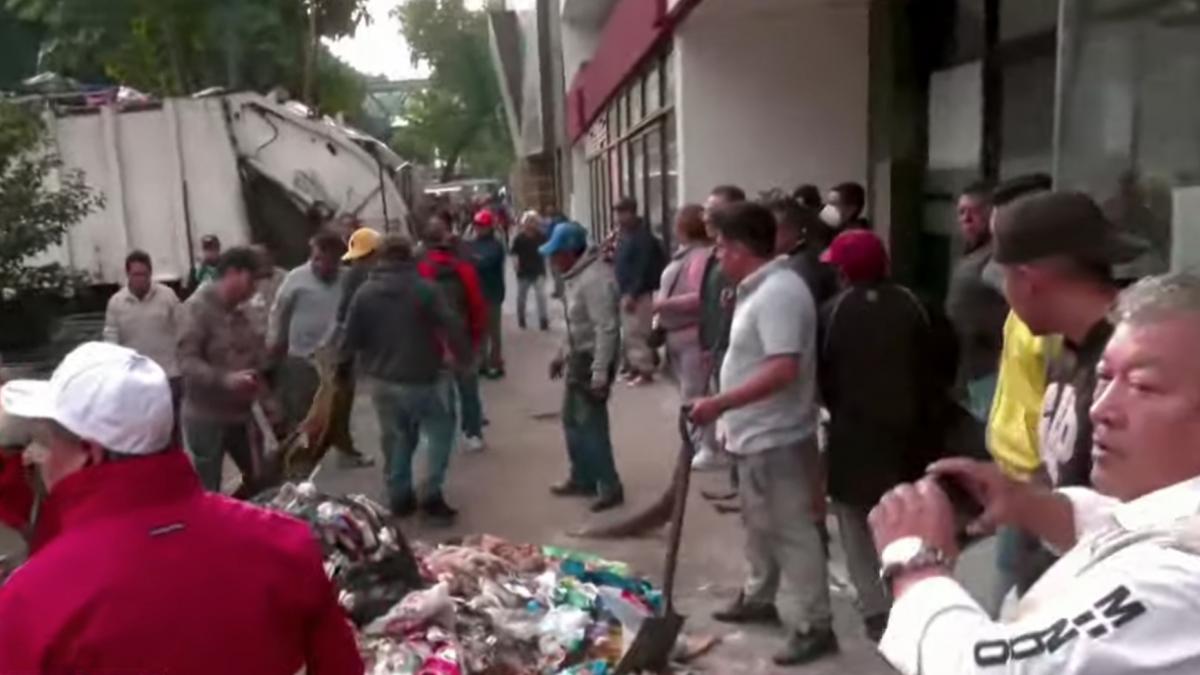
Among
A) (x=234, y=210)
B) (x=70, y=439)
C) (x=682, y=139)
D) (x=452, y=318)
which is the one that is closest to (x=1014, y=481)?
(x=70, y=439)

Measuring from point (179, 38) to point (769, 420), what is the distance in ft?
72.5

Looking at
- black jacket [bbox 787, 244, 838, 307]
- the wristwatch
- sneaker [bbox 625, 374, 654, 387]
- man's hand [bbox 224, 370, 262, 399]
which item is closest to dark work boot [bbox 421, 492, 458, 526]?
man's hand [bbox 224, 370, 262, 399]

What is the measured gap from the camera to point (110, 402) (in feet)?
7.59

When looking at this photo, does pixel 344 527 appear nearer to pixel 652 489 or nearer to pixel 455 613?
pixel 455 613

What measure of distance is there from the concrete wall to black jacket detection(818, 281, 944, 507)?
5855mm

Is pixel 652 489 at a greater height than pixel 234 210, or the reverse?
pixel 234 210

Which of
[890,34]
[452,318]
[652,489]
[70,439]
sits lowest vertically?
[652,489]

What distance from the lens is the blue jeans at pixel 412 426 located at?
7773 millimetres

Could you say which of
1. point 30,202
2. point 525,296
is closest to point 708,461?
point 30,202

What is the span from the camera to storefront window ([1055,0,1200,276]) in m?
5.09

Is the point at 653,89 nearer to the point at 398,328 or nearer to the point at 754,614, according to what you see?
the point at 398,328

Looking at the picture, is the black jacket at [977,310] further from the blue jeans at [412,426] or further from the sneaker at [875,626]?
the blue jeans at [412,426]

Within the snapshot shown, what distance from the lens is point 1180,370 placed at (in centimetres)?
176

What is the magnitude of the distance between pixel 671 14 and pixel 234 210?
22.8ft
